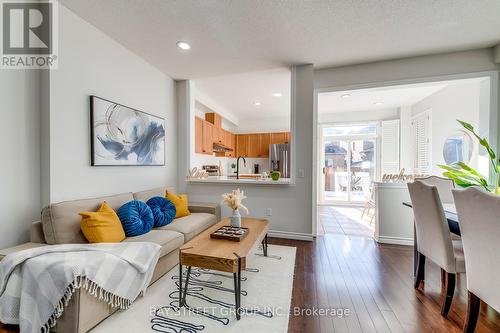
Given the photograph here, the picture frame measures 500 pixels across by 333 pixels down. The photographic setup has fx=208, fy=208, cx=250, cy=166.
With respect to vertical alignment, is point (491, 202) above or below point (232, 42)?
below

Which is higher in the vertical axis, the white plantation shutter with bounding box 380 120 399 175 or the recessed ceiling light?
the recessed ceiling light

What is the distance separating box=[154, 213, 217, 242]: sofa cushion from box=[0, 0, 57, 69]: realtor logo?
2.07 metres

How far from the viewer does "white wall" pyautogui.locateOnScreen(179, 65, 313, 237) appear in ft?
10.7

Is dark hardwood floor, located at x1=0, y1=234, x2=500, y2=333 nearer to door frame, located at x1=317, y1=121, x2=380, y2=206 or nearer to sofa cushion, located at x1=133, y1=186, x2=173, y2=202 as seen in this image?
sofa cushion, located at x1=133, y1=186, x2=173, y2=202

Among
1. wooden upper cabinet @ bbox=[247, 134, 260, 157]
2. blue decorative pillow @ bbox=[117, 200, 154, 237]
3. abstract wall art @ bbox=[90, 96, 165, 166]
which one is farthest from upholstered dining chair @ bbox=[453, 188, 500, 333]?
wooden upper cabinet @ bbox=[247, 134, 260, 157]

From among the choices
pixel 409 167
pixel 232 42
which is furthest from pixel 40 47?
pixel 409 167

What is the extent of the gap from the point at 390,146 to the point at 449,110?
1.74 metres

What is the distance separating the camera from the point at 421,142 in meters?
4.77

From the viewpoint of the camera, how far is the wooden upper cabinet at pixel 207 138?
467 centimetres

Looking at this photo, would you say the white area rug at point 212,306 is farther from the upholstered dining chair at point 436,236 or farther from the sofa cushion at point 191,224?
the upholstered dining chair at point 436,236

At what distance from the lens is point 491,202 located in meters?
1.15

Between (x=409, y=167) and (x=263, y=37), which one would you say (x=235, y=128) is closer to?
(x=263, y=37)

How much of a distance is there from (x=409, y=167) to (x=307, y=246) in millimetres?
4118

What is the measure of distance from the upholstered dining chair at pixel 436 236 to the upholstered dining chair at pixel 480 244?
0.22 m
